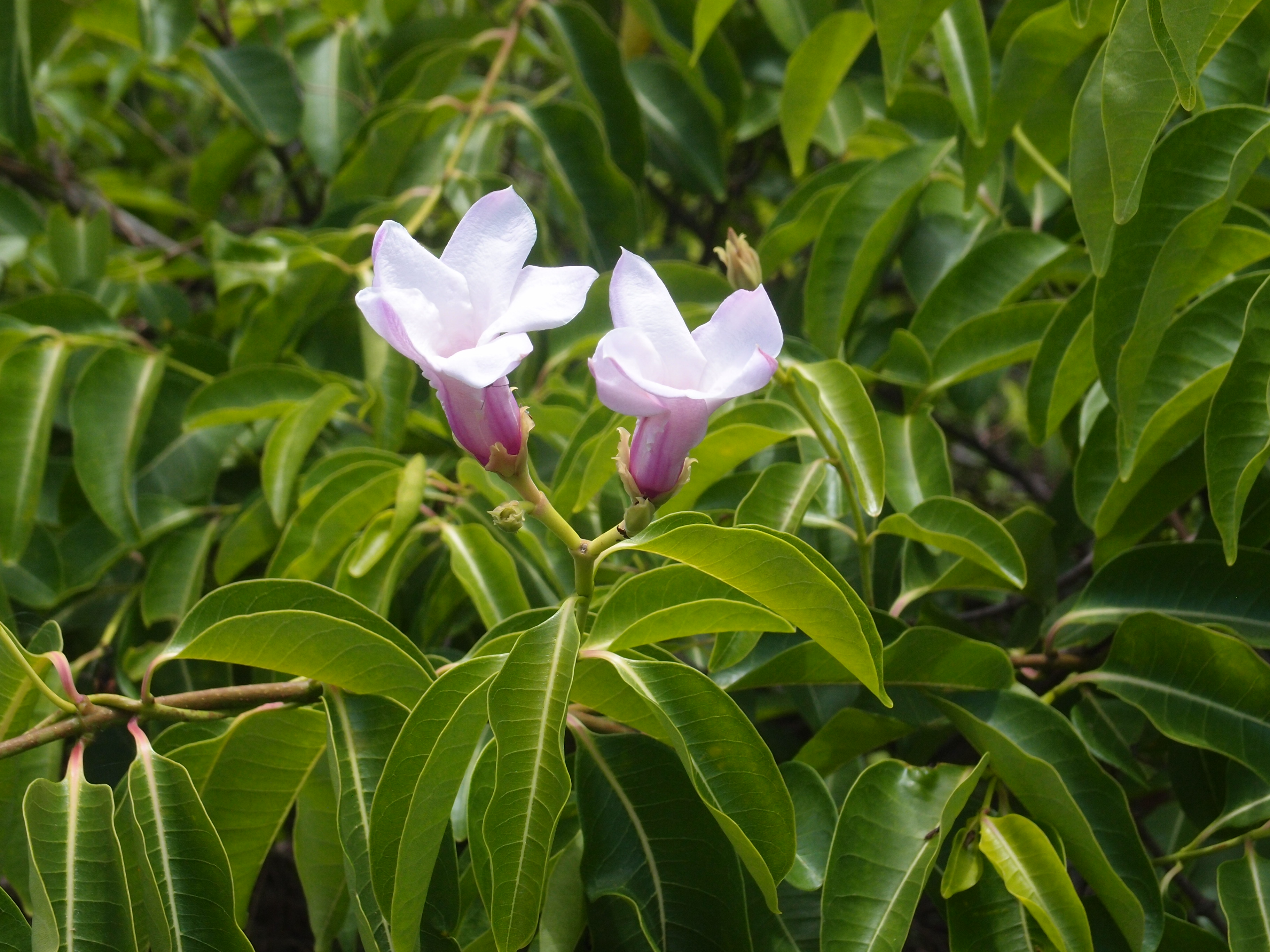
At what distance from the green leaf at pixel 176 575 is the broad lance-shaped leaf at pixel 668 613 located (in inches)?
31.6

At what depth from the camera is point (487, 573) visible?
3.59 ft

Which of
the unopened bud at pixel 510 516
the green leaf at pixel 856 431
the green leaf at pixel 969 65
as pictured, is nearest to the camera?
the unopened bud at pixel 510 516

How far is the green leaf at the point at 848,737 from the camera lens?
983 mm

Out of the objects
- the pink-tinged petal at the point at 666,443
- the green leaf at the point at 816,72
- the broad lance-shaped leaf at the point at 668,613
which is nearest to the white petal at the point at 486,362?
the pink-tinged petal at the point at 666,443

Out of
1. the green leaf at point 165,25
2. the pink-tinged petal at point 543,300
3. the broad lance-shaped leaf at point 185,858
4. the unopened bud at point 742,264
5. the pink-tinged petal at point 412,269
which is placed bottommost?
the broad lance-shaped leaf at point 185,858

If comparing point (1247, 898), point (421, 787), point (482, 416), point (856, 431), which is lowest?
point (1247, 898)

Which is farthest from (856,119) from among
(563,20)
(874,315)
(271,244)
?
(271,244)

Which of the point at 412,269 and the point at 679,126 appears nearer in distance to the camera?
the point at 412,269

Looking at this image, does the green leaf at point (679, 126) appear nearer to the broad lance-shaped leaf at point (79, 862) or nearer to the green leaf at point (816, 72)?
the green leaf at point (816, 72)

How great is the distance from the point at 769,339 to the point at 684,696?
30cm

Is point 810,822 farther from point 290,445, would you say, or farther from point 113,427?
point 113,427

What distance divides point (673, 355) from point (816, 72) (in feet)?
2.99

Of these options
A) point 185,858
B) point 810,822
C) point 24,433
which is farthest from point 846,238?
point 24,433

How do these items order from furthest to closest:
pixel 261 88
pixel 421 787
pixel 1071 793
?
pixel 261 88 < pixel 1071 793 < pixel 421 787
